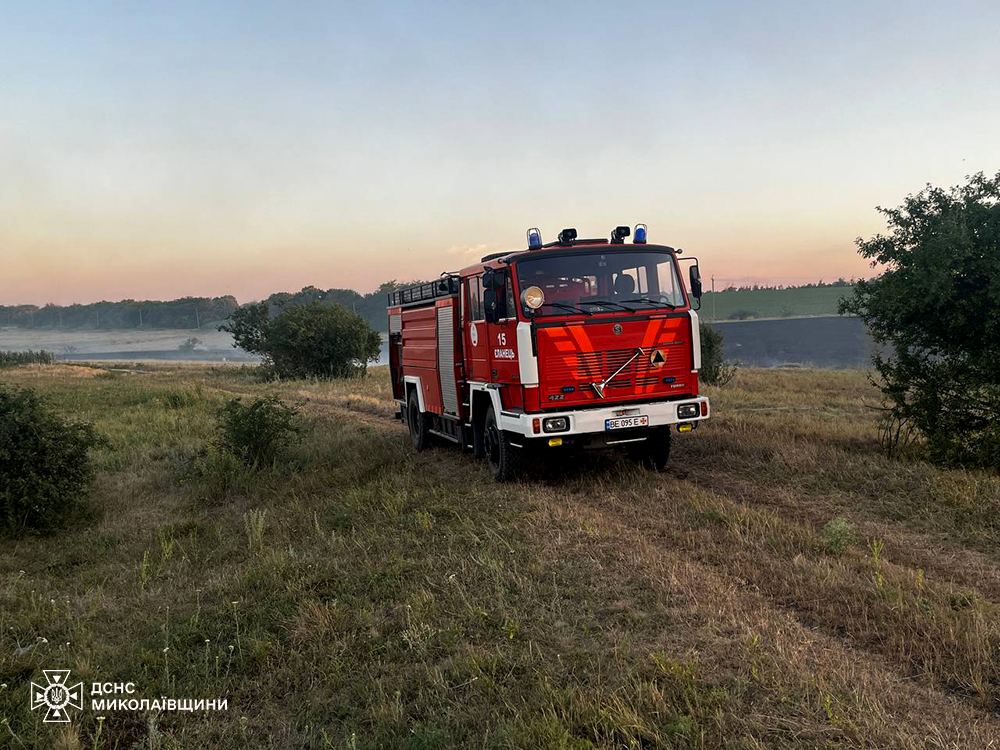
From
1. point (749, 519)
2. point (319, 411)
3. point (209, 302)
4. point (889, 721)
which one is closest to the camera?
point (889, 721)

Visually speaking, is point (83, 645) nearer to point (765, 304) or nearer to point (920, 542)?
point (920, 542)

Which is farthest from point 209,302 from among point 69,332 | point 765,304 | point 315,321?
point 315,321

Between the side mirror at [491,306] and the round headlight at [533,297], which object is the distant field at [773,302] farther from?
the round headlight at [533,297]

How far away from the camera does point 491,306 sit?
9.51 m

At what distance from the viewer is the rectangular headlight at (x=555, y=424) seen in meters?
8.82

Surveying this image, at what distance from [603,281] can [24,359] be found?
203 feet

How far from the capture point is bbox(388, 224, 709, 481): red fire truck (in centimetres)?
897

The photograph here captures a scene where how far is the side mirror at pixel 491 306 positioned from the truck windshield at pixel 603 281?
440mm

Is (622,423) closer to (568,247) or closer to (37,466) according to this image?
(568,247)

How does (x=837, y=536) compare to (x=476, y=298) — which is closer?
(x=837, y=536)

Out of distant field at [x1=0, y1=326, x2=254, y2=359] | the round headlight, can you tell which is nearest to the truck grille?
the round headlight

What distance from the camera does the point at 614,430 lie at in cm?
912

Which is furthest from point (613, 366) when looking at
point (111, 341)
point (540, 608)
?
point (111, 341)

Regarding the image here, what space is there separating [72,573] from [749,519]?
23.3 ft
